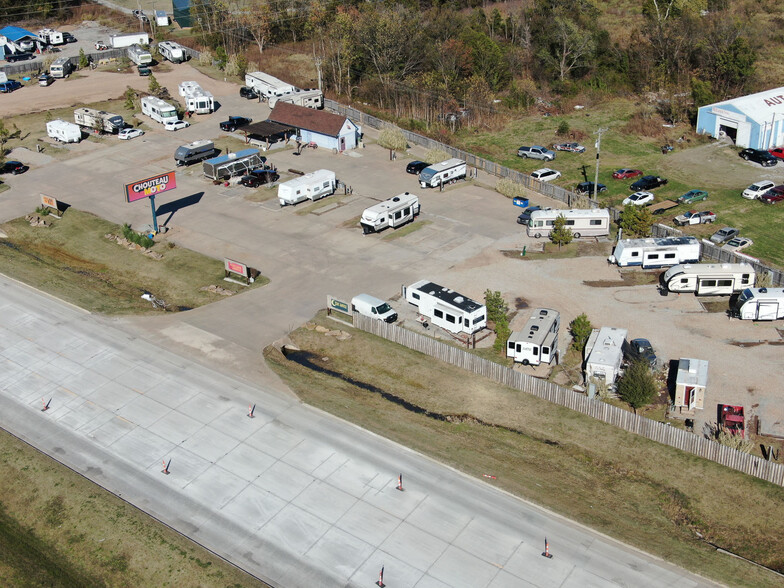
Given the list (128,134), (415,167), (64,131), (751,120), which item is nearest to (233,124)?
(128,134)

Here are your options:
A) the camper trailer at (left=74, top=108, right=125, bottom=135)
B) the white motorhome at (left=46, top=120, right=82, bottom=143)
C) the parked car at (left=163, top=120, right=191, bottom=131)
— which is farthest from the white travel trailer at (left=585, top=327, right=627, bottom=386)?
the white motorhome at (left=46, top=120, right=82, bottom=143)

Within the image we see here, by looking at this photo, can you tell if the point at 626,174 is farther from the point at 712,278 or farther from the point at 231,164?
the point at 231,164

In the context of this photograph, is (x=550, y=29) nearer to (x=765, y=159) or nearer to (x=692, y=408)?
(x=765, y=159)

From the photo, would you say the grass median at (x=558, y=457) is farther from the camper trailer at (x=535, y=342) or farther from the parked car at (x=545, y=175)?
the parked car at (x=545, y=175)

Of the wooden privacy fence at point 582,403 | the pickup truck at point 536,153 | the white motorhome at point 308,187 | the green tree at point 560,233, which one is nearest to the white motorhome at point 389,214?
the white motorhome at point 308,187

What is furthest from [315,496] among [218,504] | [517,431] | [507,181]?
[507,181]

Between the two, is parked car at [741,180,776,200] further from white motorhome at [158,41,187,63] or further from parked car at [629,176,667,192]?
white motorhome at [158,41,187,63]
